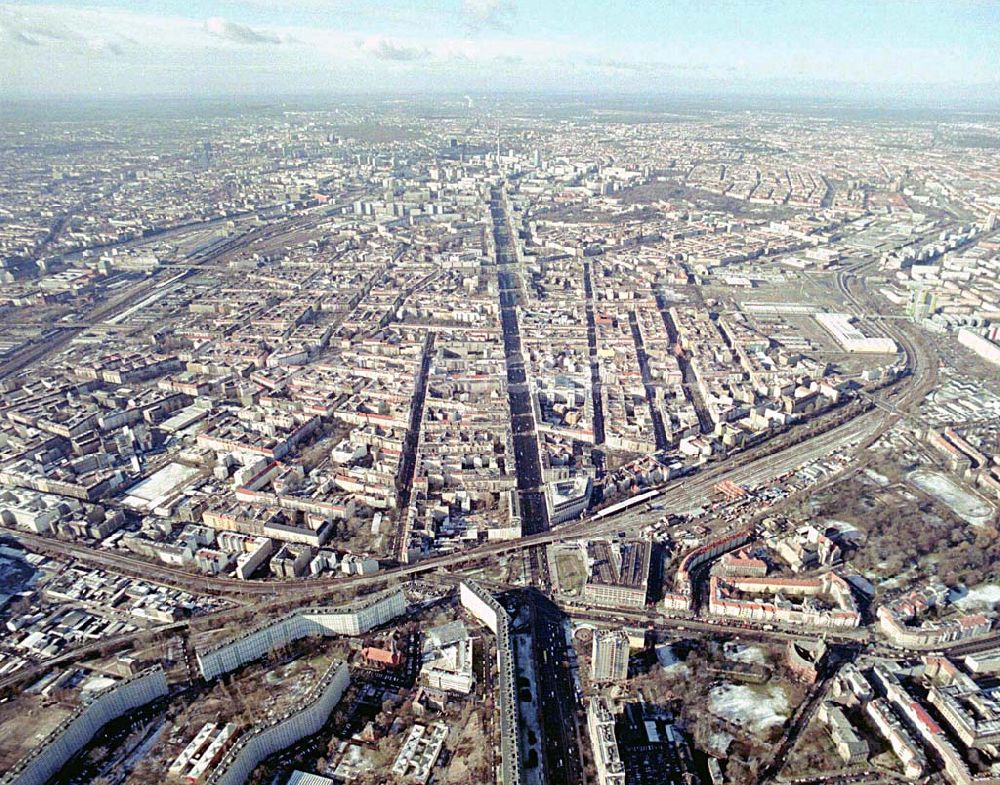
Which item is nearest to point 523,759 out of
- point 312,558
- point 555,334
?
point 312,558

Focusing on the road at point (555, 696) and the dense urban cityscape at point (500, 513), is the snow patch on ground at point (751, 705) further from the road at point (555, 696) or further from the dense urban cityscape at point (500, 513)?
the road at point (555, 696)

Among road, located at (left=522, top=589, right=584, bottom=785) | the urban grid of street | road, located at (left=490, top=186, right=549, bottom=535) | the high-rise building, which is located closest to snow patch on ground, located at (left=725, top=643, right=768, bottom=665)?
the urban grid of street

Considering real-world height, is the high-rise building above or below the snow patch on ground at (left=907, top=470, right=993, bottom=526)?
above

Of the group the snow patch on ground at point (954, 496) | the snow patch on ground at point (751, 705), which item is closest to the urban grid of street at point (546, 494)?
the snow patch on ground at point (751, 705)

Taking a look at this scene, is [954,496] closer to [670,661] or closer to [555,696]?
[670,661]

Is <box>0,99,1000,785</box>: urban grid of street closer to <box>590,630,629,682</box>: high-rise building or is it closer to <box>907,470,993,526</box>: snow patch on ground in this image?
<box>590,630,629,682</box>: high-rise building

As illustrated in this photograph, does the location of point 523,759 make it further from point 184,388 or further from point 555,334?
point 555,334
